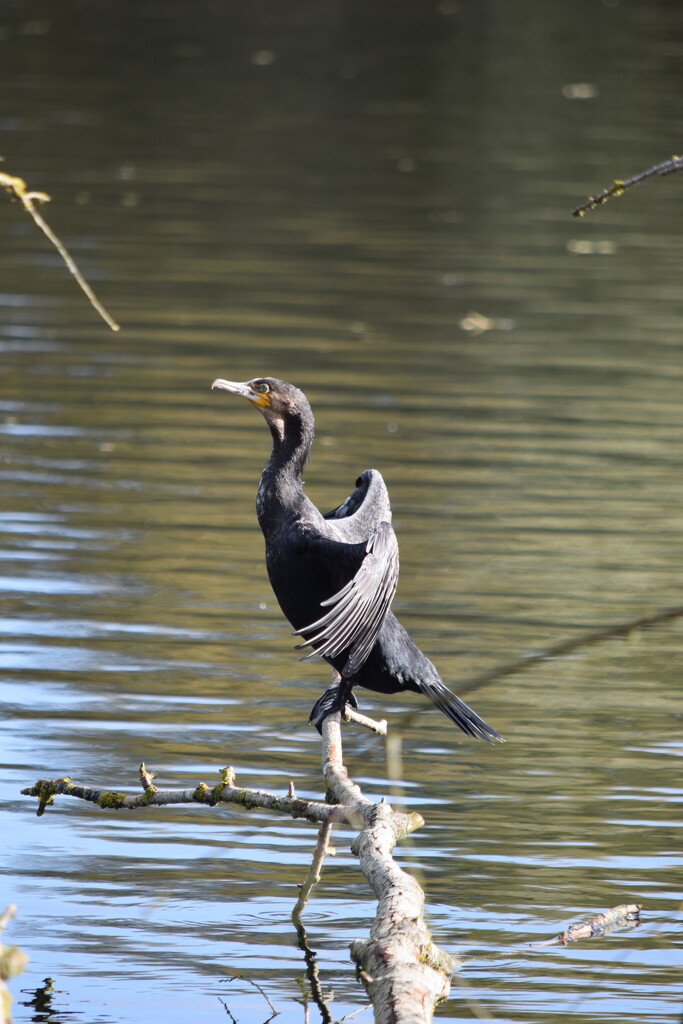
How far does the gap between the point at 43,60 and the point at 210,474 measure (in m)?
16.8

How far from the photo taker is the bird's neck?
395 cm

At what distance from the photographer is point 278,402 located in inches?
159

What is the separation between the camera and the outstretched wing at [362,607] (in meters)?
3.65

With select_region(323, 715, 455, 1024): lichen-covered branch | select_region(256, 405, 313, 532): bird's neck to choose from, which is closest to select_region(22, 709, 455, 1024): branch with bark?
select_region(323, 715, 455, 1024): lichen-covered branch

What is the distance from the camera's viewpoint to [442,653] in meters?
6.18

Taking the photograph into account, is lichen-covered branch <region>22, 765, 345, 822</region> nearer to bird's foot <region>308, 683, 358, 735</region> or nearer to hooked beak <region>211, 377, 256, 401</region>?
bird's foot <region>308, 683, 358, 735</region>

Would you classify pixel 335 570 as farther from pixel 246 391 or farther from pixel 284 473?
pixel 246 391

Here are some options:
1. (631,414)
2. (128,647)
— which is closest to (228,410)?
(631,414)

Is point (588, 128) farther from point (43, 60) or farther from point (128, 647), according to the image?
point (128, 647)

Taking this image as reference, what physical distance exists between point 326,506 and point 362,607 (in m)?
3.81

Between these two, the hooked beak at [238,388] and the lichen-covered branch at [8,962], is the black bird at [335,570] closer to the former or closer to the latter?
the hooked beak at [238,388]

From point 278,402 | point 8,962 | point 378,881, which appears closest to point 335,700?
point 278,402

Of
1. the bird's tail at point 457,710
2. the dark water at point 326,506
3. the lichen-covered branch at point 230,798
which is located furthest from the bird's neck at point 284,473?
the dark water at point 326,506

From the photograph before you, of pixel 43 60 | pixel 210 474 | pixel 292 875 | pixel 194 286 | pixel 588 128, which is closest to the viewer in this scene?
pixel 292 875
